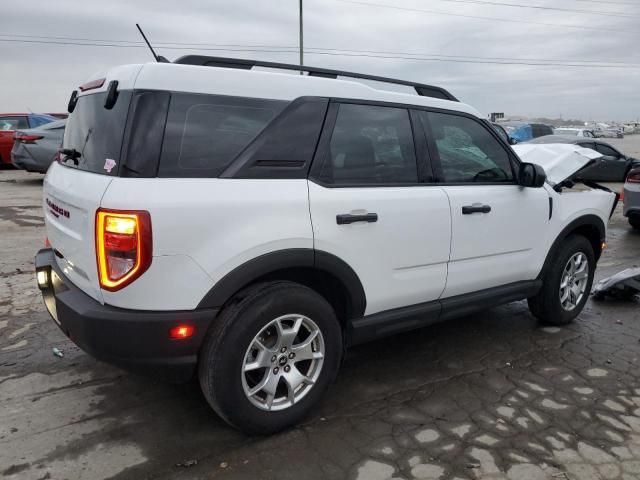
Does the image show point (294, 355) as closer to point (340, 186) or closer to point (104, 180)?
point (340, 186)

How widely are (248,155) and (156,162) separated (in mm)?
463

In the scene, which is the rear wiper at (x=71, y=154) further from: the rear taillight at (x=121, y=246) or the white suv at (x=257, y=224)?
the rear taillight at (x=121, y=246)

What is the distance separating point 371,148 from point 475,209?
0.88 meters

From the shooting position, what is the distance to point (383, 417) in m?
3.10

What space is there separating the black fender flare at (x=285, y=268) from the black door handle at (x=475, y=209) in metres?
0.96

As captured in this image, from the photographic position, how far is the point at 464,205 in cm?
354

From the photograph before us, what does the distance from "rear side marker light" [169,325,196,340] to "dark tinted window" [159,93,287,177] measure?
28.0 inches

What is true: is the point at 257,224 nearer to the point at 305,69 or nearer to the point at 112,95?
the point at 112,95

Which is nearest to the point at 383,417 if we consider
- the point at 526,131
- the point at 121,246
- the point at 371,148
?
the point at 371,148

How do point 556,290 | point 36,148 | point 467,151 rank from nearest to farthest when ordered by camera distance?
point 467,151
point 556,290
point 36,148

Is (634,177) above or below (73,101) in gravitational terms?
below

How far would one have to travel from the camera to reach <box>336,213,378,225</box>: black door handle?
2.91 meters

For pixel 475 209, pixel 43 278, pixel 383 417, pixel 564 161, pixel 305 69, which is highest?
pixel 305 69

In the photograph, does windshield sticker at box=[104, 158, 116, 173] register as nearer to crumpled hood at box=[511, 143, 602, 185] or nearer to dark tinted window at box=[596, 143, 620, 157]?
crumpled hood at box=[511, 143, 602, 185]
